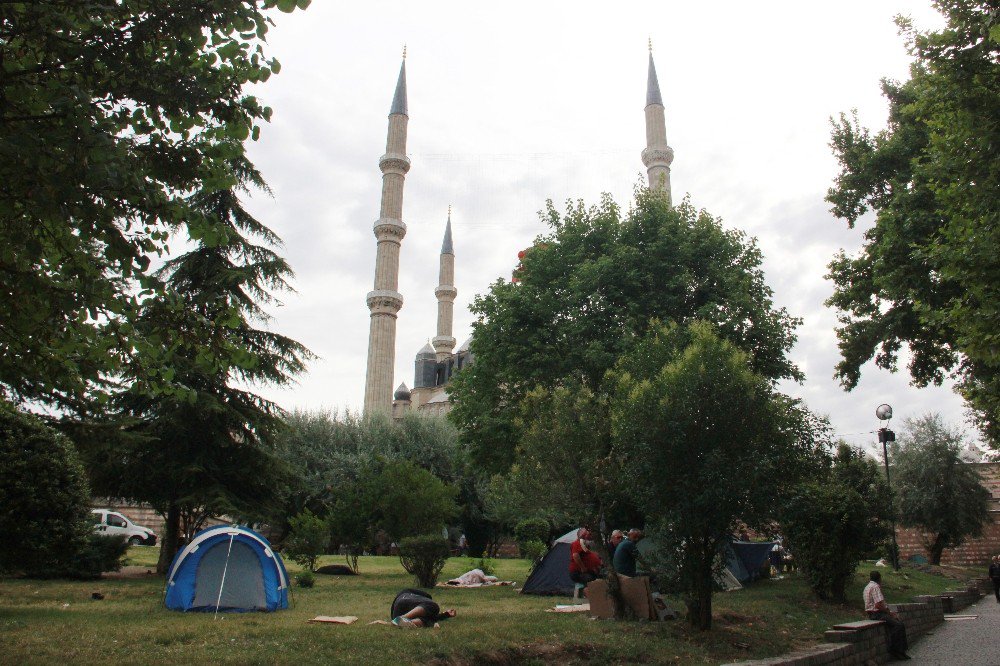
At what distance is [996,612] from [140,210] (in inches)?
703

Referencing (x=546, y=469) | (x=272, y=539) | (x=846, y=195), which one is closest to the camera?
(x=546, y=469)

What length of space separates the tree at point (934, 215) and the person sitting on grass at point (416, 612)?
7.29 meters

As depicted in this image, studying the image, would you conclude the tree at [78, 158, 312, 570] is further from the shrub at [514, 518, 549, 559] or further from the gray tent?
the shrub at [514, 518, 549, 559]

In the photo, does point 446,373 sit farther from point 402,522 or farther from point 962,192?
point 962,192

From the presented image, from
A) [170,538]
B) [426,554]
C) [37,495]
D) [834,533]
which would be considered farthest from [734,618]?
[170,538]

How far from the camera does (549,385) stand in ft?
62.5

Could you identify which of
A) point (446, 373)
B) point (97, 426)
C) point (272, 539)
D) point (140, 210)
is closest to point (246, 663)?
point (140, 210)

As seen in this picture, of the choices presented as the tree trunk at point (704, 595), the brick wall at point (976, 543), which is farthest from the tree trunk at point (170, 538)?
the brick wall at point (976, 543)

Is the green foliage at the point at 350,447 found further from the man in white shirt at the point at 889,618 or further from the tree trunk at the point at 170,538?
the man in white shirt at the point at 889,618

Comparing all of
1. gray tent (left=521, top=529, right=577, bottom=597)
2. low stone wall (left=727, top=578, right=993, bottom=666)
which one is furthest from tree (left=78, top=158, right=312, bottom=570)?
low stone wall (left=727, top=578, right=993, bottom=666)

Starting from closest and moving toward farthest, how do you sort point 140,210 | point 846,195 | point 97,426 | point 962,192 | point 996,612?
1. point 140,210
2. point 962,192
3. point 97,426
4. point 996,612
5. point 846,195

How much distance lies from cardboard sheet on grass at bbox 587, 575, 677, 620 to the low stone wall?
193 cm

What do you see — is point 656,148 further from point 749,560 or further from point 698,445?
point 698,445

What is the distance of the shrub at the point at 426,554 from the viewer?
15508mm
